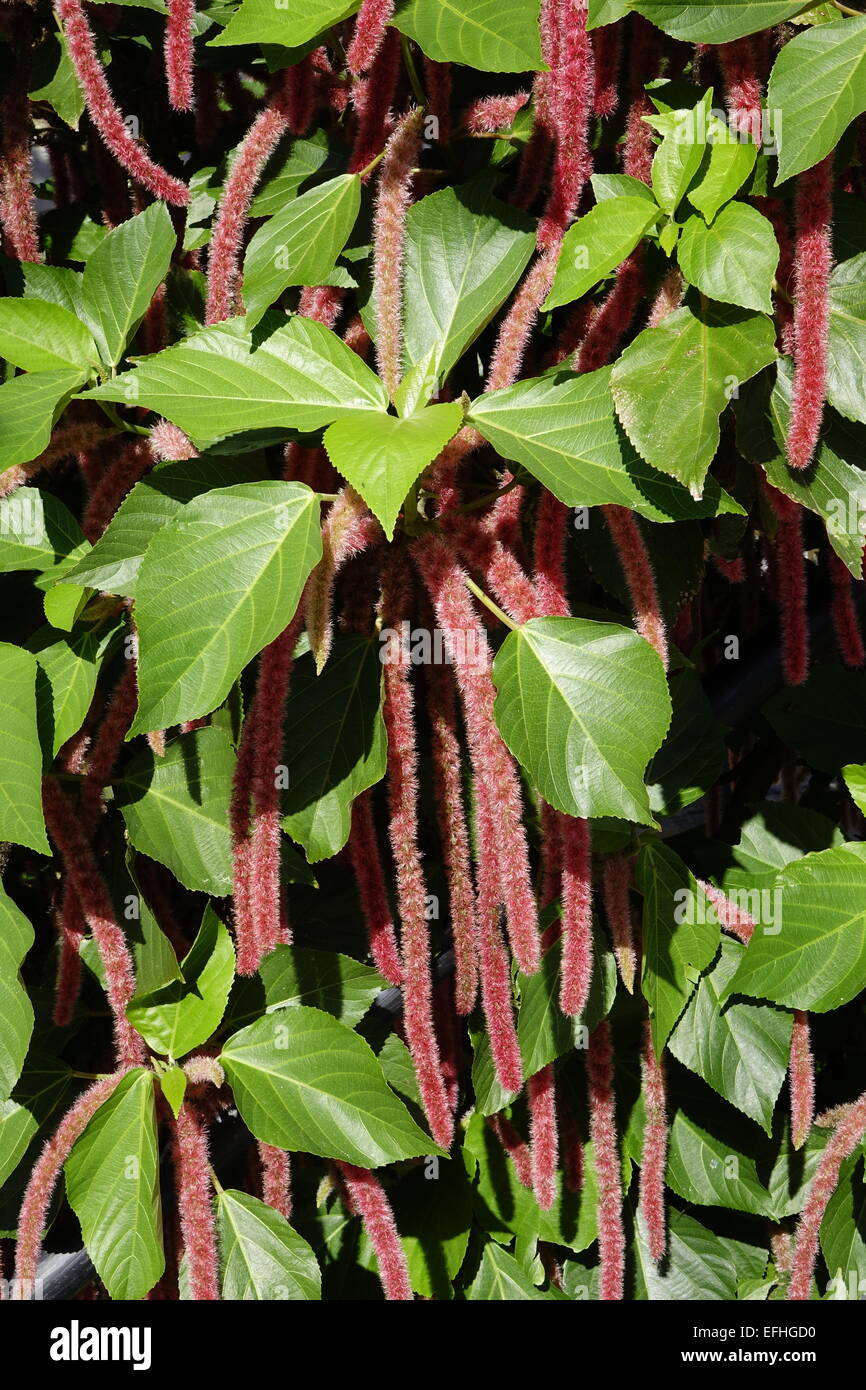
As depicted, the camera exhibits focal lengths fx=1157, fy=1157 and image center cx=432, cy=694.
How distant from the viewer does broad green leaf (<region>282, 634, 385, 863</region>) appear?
4.16 ft

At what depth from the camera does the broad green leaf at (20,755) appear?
1.19 metres

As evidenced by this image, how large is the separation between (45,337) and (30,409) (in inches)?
6.7

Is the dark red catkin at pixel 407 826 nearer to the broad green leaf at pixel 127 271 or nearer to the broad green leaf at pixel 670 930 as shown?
the broad green leaf at pixel 670 930

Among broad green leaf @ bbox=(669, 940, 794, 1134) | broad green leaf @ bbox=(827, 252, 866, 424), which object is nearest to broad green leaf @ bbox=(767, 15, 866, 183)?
broad green leaf @ bbox=(827, 252, 866, 424)

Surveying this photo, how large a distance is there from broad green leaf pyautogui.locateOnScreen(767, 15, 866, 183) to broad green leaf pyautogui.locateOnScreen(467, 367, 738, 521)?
269 mm

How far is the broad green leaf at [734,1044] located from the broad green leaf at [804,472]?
0.62 m

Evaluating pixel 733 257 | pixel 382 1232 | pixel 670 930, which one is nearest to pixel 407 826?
pixel 670 930

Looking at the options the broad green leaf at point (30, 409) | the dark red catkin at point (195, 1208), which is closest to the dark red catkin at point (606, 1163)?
the dark red catkin at point (195, 1208)

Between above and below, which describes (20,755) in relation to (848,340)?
below

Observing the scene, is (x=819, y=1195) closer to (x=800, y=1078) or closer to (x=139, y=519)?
(x=800, y=1078)

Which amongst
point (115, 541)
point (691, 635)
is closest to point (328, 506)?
point (115, 541)

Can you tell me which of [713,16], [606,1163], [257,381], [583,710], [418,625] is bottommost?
[606,1163]

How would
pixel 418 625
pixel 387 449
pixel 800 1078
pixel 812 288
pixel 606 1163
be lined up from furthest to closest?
pixel 800 1078, pixel 606 1163, pixel 418 625, pixel 812 288, pixel 387 449

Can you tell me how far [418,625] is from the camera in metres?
1.40
